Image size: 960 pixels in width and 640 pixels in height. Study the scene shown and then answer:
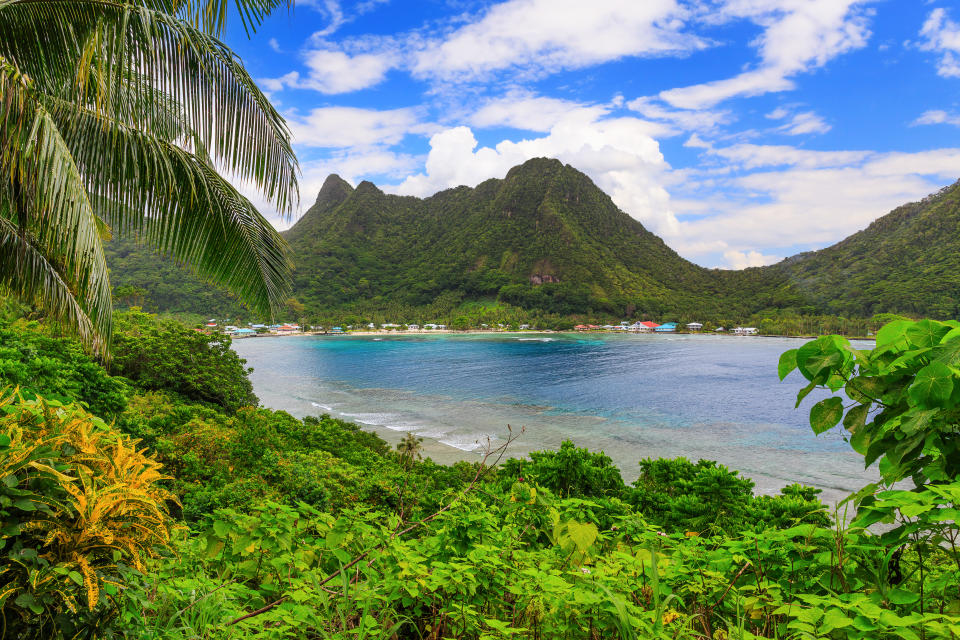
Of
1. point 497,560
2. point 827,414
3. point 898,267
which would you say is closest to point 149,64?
point 497,560

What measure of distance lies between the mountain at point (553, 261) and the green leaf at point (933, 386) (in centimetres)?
7400

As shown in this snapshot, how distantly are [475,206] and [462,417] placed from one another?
479 feet

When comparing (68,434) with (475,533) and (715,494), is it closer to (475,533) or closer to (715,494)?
(475,533)

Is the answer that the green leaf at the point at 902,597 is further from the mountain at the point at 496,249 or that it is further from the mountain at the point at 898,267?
the mountain at the point at 496,249

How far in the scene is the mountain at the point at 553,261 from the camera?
73875mm

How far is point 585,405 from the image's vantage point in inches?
1177

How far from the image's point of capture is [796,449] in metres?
21.1

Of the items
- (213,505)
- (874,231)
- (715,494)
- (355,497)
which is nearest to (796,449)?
(715,494)

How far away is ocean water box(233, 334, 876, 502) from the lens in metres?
19.3

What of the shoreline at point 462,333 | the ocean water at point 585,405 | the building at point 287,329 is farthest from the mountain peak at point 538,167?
the ocean water at point 585,405

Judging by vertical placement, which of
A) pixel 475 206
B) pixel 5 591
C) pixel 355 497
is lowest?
pixel 355 497

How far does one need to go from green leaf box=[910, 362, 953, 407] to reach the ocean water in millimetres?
6734

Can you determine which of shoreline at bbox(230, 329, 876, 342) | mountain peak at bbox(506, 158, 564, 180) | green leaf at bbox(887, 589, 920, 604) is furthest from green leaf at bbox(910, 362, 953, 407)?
mountain peak at bbox(506, 158, 564, 180)

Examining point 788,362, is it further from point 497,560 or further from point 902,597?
point 497,560
